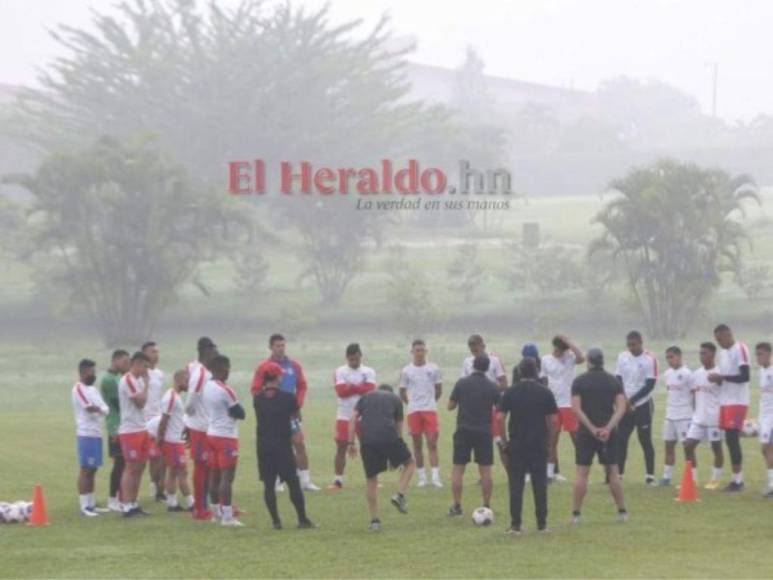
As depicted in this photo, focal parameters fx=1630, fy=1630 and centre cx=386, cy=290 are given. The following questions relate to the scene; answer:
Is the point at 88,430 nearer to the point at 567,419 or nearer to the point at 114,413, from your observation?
the point at 114,413

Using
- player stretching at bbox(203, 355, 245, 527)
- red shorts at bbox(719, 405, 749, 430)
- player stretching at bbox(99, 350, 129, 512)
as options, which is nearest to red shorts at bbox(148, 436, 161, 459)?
player stretching at bbox(99, 350, 129, 512)

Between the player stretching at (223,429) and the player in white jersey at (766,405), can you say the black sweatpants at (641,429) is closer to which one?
the player in white jersey at (766,405)

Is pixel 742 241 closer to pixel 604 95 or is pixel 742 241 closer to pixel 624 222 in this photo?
pixel 624 222

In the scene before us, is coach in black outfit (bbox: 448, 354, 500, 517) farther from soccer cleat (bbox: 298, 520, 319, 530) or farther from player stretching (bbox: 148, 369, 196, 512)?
player stretching (bbox: 148, 369, 196, 512)

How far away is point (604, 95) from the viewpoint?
19925 centimetres

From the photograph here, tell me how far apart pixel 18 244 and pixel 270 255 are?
61.1 feet

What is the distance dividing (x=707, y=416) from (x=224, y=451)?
669 cm

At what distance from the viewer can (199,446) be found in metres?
18.9

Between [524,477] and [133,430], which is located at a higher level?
[133,430]

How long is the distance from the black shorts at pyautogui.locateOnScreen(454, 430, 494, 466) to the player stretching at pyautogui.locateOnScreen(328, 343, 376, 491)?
11.7 ft

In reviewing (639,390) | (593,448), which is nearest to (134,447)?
(593,448)

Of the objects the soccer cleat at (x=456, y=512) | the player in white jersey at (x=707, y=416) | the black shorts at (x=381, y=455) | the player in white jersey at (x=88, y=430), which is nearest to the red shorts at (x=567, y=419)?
the player in white jersey at (x=707, y=416)

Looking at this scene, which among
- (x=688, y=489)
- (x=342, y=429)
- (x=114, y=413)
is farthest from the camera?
(x=342, y=429)

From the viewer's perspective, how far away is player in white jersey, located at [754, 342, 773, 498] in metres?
20.2
